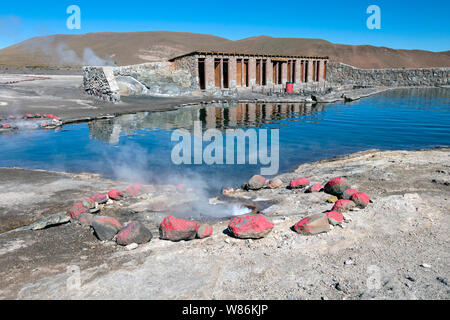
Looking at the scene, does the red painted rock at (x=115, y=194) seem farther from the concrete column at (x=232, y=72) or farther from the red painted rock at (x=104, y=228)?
the concrete column at (x=232, y=72)

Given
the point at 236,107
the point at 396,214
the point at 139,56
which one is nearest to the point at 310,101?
the point at 236,107

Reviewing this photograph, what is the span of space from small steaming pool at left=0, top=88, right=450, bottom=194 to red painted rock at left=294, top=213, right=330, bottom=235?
3.83 meters

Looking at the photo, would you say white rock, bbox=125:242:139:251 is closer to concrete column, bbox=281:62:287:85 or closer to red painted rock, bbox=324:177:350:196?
red painted rock, bbox=324:177:350:196

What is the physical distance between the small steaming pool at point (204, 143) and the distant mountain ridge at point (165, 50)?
6758 cm

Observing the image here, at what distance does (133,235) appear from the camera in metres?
5.89

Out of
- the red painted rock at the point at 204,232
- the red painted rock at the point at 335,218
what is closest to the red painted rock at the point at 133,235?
the red painted rock at the point at 204,232

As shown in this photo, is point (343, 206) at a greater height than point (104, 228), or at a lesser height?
greater

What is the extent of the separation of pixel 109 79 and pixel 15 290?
2791 cm

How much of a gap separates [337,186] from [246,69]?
3816 cm

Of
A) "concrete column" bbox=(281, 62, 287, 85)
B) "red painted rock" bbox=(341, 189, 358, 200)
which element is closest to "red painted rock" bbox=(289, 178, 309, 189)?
"red painted rock" bbox=(341, 189, 358, 200)

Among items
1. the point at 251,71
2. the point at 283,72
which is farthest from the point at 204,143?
the point at 283,72

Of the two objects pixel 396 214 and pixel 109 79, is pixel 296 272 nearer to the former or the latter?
pixel 396 214

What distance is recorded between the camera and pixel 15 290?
4.45 metres

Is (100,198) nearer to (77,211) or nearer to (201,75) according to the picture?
(77,211)
